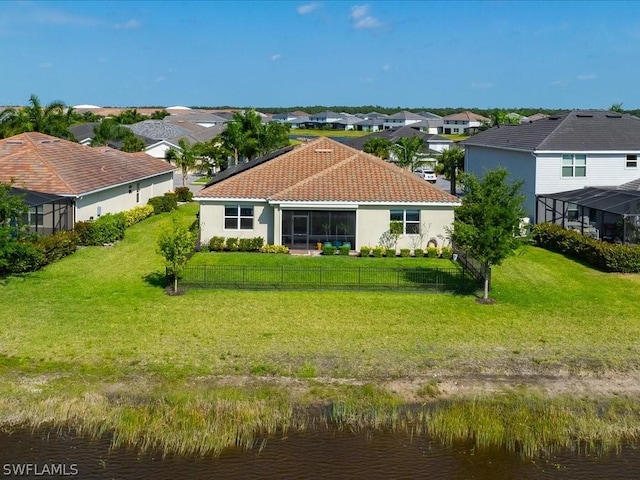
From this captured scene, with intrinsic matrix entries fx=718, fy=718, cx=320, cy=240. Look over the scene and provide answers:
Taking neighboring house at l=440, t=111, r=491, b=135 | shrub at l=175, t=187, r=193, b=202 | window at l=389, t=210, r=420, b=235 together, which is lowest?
window at l=389, t=210, r=420, b=235

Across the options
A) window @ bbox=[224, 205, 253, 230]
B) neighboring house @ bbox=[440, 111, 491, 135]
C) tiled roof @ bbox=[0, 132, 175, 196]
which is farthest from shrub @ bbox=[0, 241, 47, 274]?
neighboring house @ bbox=[440, 111, 491, 135]

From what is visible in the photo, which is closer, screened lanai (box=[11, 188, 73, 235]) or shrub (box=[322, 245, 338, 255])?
shrub (box=[322, 245, 338, 255])

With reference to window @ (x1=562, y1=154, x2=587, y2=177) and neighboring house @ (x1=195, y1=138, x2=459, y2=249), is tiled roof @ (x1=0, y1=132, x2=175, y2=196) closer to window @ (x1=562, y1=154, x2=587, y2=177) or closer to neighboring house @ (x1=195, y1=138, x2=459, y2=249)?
neighboring house @ (x1=195, y1=138, x2=459, y2=249)

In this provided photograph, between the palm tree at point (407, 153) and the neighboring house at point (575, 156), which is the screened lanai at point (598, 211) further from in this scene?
→ the palm tree at point (407, 153)

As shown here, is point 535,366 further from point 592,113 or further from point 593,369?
point 592,113

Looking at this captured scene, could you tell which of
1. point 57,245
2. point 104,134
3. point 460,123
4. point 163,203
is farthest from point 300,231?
point 460,123

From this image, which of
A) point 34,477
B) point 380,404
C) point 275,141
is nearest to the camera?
point 34,477

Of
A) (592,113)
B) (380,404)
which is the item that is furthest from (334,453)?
(592,113)
